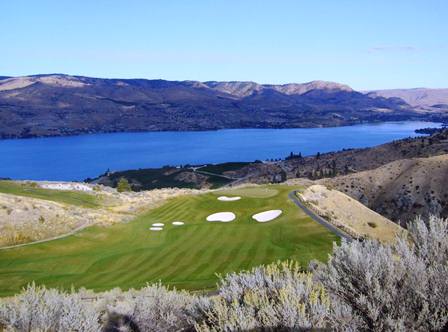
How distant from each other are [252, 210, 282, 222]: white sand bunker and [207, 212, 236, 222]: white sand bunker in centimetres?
201

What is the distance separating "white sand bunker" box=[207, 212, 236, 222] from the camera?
38844 millimetres

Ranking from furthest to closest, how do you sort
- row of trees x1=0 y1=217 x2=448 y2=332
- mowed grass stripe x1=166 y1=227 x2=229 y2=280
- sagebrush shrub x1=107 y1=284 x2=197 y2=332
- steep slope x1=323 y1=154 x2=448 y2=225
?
steep slope x1=323 y1=154 x2=448 y2=225 < mowed grass stripe x1=166 y1=227 x2=229 y2=280 < sagebrush shrub x1=107 y1=284 x2=197 y2=332 < row of trees x1=0 y1=217 x2=448 y2=332

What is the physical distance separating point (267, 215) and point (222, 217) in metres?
3.91

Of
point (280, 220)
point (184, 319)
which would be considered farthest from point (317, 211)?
point (184, 319)

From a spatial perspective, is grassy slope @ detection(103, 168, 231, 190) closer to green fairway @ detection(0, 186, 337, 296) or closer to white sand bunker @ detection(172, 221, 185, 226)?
white sand bunker @ detection(172, 221, 185, 226)

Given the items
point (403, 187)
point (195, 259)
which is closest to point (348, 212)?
point (195, 259)

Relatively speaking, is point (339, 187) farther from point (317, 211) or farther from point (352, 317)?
point (352, 317)

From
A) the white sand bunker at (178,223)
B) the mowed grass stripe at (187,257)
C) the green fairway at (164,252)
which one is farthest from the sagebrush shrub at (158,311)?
the white sand bunker at (178,223)

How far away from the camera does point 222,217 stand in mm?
39469

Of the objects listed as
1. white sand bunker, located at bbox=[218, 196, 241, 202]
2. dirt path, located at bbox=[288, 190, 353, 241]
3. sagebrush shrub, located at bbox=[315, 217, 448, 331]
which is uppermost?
sagebrush shrub, located at bbox=[315, 217, 448, 331]

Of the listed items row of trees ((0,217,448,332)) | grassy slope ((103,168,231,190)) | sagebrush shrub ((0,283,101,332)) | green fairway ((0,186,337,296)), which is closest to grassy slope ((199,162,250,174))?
grassy slope ((103,168,231,190))

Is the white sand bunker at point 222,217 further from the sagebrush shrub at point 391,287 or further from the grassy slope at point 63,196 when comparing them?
the sagebrush shrub at point 391,287

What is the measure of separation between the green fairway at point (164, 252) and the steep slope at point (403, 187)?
4597 cm

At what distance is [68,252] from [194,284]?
9803 millimetres
